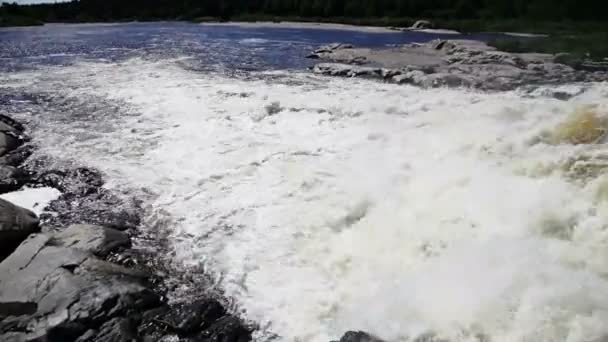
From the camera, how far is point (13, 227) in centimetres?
520

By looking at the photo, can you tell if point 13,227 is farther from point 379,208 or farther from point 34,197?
point 379,208

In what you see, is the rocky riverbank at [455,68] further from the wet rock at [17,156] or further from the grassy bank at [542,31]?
the wet rock at [17,156]

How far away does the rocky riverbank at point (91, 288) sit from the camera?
3955 mm

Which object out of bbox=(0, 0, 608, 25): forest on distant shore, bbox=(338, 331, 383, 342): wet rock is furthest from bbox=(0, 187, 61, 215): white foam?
bbox=(0, 0, 608, 25): forest on distant shore

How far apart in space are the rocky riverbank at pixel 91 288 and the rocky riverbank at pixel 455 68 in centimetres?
1019

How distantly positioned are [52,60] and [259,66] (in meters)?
9.77


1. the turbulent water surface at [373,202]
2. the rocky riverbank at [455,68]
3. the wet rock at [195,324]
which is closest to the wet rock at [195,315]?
the wet rock at [195,324]

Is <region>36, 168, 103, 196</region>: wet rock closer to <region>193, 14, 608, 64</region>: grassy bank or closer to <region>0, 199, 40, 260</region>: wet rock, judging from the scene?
<region>0, 199, 40, 260</region>: wet rock

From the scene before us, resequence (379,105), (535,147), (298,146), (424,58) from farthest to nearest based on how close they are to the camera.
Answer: (424,58)
(379,105)
(298,146)
(535,147)

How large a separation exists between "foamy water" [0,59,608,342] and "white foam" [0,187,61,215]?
841 mm

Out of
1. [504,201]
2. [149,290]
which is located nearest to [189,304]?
[149,290]

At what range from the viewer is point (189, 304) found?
439 centimetres

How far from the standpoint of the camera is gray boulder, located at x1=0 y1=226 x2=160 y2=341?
3.90 metres

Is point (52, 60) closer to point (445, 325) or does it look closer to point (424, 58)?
point (424, 58)
